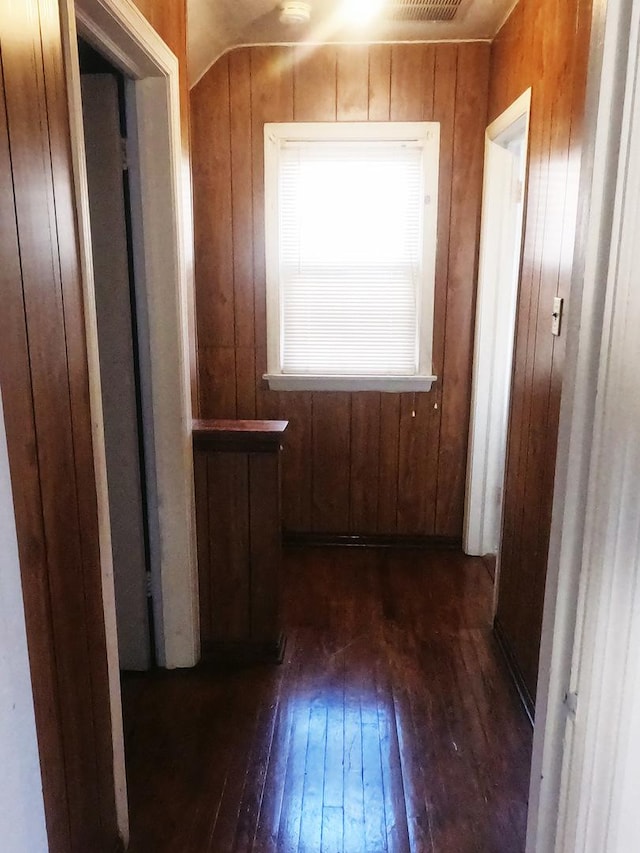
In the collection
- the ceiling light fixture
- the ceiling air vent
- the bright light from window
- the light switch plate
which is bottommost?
the light switch plate

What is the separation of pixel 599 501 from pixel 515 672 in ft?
6.26

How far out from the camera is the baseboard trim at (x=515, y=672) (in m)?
2.23

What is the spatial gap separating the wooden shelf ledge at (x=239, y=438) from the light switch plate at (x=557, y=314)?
0.99 metres

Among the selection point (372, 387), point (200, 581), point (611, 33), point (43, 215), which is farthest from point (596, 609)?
point (372, 387)

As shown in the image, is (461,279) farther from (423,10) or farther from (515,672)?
(515,672)

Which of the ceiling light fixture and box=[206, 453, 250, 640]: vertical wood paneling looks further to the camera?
the ceiling light fixture

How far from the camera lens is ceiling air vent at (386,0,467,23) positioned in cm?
261

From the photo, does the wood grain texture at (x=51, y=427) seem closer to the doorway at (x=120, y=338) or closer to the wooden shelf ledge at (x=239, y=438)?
the doorway at (x=120, y=338)

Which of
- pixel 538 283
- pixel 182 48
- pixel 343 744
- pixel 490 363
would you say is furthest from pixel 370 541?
pixel 182 48

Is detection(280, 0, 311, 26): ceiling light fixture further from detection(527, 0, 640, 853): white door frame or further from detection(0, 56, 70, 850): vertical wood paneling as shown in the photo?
detection(527, 0, 640, 853): white door frame

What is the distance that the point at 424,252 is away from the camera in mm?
3264

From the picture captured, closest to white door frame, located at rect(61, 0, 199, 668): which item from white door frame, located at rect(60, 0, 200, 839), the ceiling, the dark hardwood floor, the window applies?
white door frame, located at rect(60, 0, 200, 839)

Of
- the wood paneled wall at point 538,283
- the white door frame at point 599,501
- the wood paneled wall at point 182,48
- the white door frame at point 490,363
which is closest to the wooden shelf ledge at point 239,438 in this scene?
the wood paneled wall at point 182,48

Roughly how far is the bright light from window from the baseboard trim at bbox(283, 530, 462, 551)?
8.18ft
